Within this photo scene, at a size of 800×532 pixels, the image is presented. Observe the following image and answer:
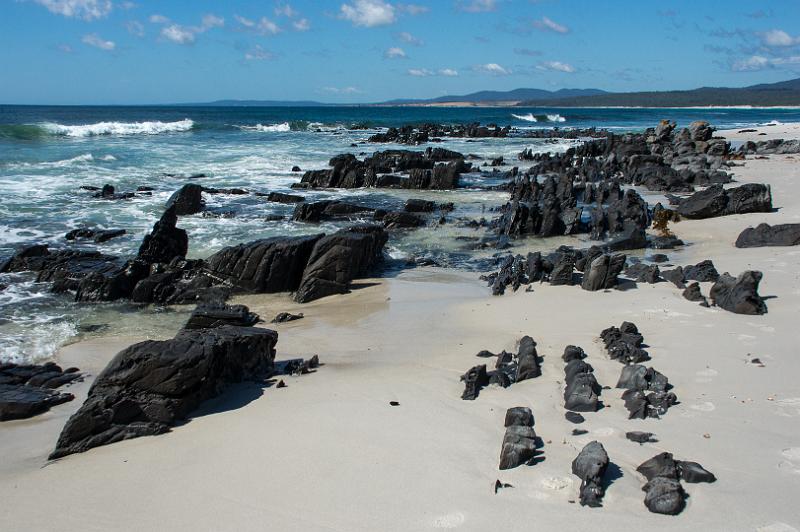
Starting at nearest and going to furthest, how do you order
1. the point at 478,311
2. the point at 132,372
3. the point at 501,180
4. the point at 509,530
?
1. the point at 509,530
2. the point at 132,372
3. the point at 478,311
4. the point at 501,180

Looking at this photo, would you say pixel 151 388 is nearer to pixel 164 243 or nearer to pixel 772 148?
pixel 164 243

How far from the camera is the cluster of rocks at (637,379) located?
212 inches

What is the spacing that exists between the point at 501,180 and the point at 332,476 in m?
22.9

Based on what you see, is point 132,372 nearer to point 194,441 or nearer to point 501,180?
point 194,441

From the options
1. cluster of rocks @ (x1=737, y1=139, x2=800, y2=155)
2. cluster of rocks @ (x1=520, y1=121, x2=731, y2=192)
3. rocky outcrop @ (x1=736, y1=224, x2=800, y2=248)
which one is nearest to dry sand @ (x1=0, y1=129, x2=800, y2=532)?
rocky outcrop @ (x1=736, y1=224, x2=800, y2=248)

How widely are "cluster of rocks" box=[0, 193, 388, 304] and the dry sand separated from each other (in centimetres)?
221

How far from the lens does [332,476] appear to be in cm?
465

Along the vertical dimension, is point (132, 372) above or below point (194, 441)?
above

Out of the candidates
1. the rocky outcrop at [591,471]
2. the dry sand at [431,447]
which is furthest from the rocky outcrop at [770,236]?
the rocky outcrop at [591,471]

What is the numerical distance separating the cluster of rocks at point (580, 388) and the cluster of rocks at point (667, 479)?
1.01 m

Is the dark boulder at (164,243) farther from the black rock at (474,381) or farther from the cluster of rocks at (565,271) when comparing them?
the black rock at (474,381)

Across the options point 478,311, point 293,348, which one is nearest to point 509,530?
point 293,348

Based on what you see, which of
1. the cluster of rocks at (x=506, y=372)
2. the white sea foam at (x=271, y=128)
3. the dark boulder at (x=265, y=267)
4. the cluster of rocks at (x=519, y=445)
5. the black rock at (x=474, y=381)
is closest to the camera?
the cluster of rocks at (x=519, y=445)

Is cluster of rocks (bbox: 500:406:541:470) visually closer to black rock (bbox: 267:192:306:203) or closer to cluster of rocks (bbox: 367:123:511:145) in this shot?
black rock (bbox: 267:192:306:203)
